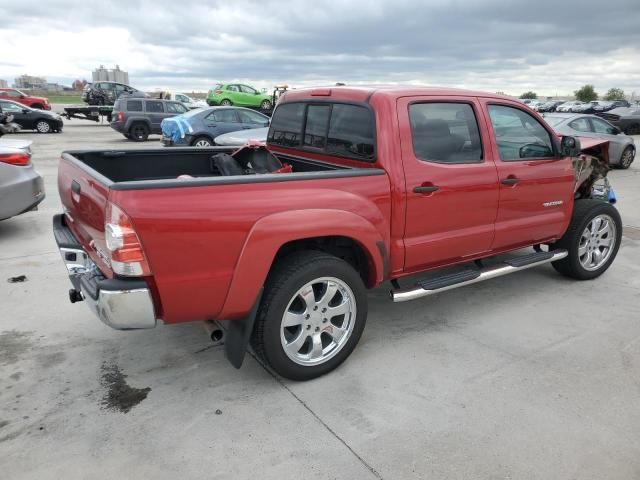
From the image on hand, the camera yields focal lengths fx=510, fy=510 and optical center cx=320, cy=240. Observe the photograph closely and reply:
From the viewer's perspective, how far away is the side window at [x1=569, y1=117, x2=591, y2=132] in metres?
12.0

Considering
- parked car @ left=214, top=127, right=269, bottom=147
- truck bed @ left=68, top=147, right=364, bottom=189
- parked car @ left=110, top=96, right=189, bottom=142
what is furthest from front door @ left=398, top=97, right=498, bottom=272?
parked car @ left=110, top=96, right=189, bottom=142

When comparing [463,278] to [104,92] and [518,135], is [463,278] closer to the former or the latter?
[518,135]

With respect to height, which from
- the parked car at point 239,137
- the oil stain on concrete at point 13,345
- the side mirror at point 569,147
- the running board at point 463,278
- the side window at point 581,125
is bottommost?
the oil stain on concrete at point 13,345

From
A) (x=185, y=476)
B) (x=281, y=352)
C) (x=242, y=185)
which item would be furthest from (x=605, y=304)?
(x=185, y=476)

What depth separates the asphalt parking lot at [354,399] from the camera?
2.58 m

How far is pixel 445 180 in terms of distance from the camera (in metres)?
3.67

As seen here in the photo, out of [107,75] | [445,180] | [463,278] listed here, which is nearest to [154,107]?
[445,180]

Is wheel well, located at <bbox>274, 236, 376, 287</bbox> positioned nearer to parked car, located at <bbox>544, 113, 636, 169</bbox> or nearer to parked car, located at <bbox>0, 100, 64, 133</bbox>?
parked car, located at <bbox>544, 113, 636, 169</bbox>

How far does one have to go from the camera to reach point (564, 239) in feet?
16.1

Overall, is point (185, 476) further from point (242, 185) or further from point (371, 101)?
point (371, 101)

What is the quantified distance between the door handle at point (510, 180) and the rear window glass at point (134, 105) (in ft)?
57.5

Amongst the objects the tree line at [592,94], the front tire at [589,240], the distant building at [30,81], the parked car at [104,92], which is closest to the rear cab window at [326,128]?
the front tire at [589,240]

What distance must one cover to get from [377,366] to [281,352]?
77 cm

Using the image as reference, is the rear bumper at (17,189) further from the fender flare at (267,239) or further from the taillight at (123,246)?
the fender flare at (267,239)
